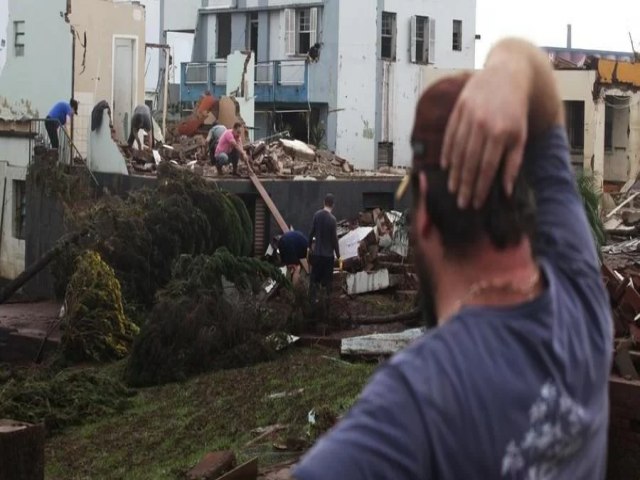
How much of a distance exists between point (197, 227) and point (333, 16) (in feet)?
79.1

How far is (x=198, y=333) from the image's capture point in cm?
1708

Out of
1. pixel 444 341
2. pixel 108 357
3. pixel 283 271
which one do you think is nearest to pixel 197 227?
pixel 283 271

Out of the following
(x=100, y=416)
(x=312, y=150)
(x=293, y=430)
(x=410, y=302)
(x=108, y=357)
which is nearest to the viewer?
(x=293, y=430)

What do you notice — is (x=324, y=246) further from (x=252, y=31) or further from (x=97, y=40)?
(x=252, y=31)

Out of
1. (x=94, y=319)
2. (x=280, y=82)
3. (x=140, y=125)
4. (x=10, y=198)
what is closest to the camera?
(x=94, y=319)

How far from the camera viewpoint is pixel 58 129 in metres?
28.7

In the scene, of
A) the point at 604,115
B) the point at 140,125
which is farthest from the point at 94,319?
the point at 604,115

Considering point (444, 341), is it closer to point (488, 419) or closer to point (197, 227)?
point (488, 419)

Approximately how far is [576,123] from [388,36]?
9.63m

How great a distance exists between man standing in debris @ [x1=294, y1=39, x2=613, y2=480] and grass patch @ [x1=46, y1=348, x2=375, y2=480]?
29.5ft

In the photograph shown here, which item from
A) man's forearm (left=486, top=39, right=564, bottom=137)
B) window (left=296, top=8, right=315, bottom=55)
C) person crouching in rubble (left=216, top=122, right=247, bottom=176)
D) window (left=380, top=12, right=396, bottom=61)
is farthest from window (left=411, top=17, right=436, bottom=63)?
man's forearm (left=486, top=39, right=564, bottom=137)

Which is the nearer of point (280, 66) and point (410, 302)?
point (410, 302)

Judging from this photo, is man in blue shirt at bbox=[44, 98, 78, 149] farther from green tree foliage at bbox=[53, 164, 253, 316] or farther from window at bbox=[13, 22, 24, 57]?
green tree foliage at bbox=[53, 164, 253, 316]

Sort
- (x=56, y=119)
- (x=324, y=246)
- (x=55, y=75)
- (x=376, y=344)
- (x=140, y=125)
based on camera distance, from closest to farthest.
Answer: (x=376, y=344) → (x=324, y=246) → (x=56, y=119) → (x=140, y=125) → (x=55, y=75)
